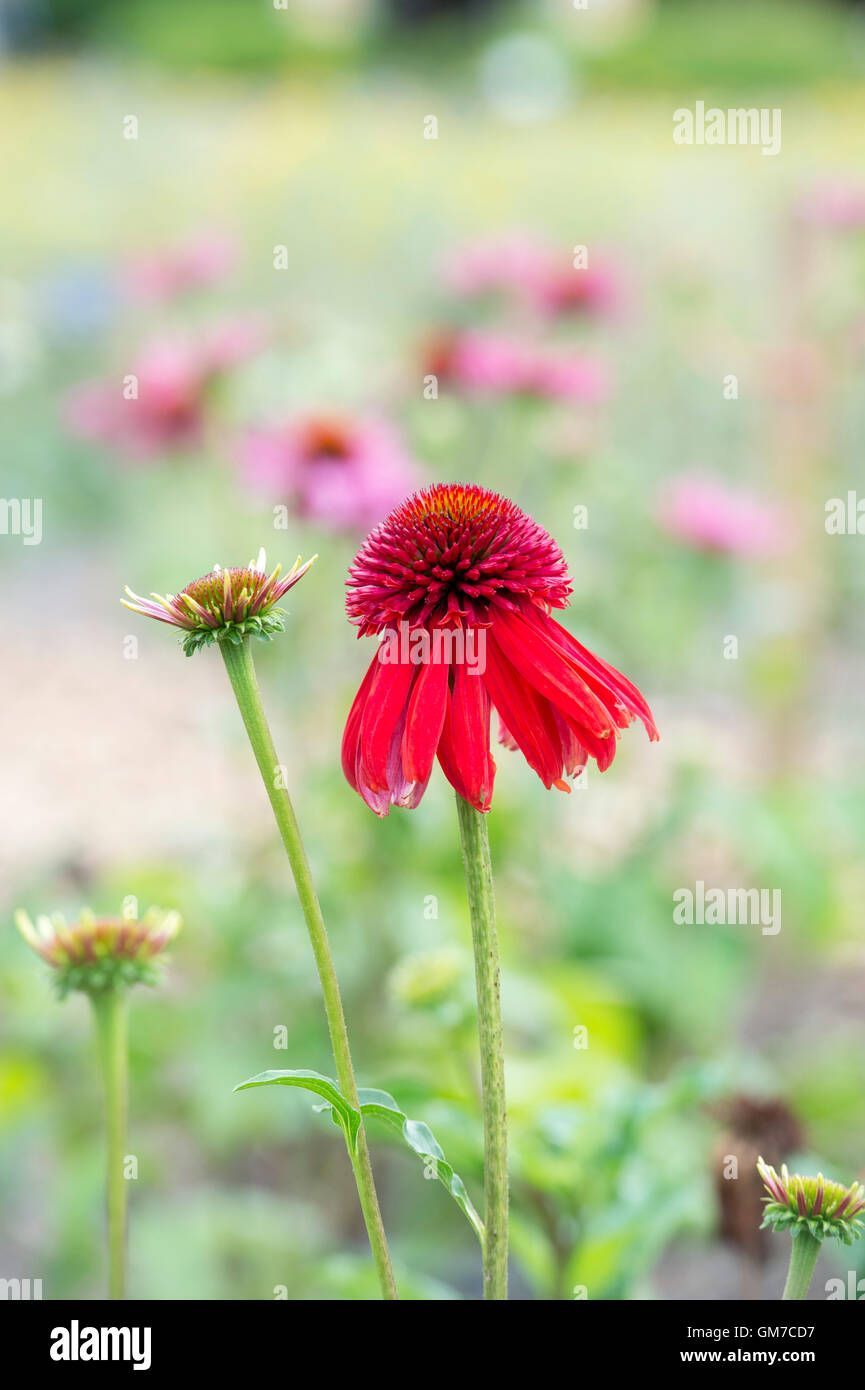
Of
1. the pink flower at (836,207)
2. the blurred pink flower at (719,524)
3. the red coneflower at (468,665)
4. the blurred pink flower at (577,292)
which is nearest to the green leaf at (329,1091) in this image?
the red coneflower at (468,665)

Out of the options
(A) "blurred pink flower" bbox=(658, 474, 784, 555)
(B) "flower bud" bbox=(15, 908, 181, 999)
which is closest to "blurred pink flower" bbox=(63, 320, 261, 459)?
(A) "blurred pink flower" bbox=(658, 474, 784, 555)

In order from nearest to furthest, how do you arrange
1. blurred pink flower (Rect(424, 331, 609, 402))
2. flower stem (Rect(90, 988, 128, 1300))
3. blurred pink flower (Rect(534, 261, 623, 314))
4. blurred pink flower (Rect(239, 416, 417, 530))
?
flower stem (Rect(90, 988, 128, 1300)), blurred pink flower (Rect(239, 416, 417, 530)), blurred pink flower (Rect(424, 331, 609, 402)), blurred pink flower (Rect(534, 261, 623, 314))

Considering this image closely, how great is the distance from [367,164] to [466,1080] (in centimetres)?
559

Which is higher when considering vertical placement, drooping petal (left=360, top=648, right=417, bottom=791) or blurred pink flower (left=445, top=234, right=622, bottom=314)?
blurred pink flower (left=445, top=234, right=622, bottom=314)

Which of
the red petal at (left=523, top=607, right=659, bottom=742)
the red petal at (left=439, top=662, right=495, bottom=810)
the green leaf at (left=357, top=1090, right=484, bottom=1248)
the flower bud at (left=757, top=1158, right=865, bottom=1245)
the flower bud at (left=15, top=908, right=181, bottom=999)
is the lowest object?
the flower bud at (left=757, top=1158, right=865, bottom=1245)

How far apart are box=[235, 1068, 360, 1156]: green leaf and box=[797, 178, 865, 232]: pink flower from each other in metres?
1.82

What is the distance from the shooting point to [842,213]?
200 cm

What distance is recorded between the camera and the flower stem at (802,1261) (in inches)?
22.4

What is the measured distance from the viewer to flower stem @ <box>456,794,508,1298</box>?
0.52 metres

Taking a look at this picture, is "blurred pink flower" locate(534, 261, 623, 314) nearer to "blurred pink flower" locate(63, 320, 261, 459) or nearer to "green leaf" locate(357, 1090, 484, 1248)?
"blurred pink flower" locate(63, 320, 261, 459)

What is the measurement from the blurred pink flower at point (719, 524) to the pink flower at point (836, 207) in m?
0.51

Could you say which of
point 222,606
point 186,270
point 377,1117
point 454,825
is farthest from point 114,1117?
point 186,270

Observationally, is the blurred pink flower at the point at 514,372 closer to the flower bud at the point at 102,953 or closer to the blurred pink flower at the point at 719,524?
the blurred pink flower at the point at 719,524

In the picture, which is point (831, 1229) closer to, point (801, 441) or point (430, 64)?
point (801, 441)
